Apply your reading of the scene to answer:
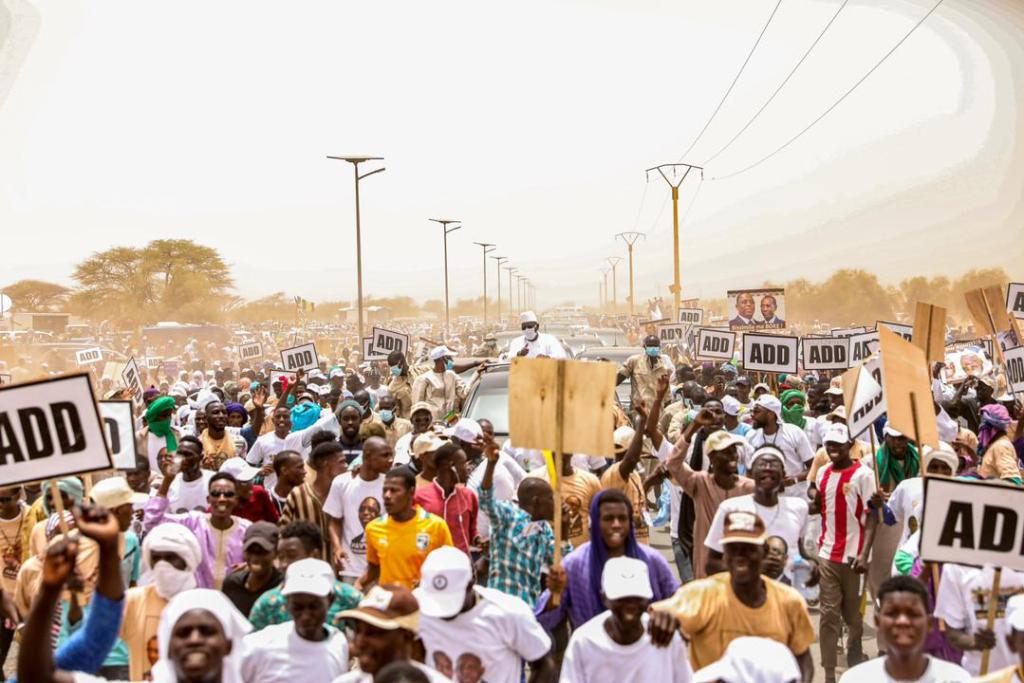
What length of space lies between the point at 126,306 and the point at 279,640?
3954 inches

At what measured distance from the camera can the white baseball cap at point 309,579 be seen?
5.43 metres

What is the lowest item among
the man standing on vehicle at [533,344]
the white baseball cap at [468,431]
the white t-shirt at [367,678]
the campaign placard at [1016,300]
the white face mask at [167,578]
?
the white t-shirt at [367,678]

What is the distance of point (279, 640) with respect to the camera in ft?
17.8

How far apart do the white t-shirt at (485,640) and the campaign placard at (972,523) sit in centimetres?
180

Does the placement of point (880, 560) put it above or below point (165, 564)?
below

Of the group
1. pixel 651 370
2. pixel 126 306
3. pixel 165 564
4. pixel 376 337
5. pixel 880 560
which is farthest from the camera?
pixel 126 306

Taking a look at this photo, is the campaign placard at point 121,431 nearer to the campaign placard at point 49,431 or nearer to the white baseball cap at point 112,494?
the white baseball cap at point 112,494

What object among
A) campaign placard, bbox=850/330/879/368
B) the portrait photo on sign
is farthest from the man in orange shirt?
the portrait photo on sign

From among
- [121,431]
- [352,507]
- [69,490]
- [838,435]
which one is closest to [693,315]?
[838,435]

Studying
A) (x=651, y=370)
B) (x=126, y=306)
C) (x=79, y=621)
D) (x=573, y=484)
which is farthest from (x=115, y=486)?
(x=126, y=306)

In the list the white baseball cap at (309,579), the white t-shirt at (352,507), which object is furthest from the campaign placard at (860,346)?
the white baseball cap at (309,579)

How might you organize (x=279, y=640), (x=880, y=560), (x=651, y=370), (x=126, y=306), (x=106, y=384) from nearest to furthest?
1. (x=279, y=640)
2. (x=880, y=560)
3. (x=651, y=370)
4. (x=106, y=384)
5. (x=126, y=306)

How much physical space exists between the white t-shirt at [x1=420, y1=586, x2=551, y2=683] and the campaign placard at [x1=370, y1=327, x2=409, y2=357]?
15.9 metres

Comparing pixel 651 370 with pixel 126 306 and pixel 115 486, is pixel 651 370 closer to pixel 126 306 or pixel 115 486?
pixel 115 486
